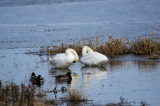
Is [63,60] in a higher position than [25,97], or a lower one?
higher

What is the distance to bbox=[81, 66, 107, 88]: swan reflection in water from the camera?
10.7m

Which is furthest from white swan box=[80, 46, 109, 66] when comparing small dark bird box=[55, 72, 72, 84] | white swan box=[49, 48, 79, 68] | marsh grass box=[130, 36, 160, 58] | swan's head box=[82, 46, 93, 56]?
marsh grass box=[130, 36, 160, 58]

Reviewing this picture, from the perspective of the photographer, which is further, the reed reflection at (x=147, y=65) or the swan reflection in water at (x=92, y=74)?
the reed reflection at (x=147, y=65)

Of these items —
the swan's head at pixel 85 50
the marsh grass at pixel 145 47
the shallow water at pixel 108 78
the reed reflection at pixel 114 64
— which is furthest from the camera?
the marsh grass at pixel 145 47

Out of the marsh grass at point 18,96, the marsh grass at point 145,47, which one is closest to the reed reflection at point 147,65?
the marsh grass at point 145,47

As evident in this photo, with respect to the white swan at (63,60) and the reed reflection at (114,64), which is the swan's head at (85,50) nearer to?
the reed reflection at (114,64)

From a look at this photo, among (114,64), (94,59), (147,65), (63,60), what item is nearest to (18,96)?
(63,60)

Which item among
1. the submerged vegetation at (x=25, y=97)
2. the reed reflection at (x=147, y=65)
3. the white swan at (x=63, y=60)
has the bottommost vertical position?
the submerged vegetation at (x=25, y=97)

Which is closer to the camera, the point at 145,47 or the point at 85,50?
the point at 85,50

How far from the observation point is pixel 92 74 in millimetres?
12148

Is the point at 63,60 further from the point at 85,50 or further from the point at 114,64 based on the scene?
the point at 114,64

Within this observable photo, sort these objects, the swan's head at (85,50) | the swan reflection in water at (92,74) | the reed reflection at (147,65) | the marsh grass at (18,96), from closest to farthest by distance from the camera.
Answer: the marsh grass at (18,96) → the swan reflection in water at (92,74) → the reed reflection at (147,65) → the swan's head at (85,50)

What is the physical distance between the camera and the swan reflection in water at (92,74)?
10.7 m

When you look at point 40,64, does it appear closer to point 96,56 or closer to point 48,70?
point 48,70
